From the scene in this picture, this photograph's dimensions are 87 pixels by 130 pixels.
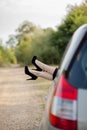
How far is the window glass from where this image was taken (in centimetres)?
344

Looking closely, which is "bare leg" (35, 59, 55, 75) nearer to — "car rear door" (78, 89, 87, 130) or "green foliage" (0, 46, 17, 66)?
"car rear door" (78, 89, 87, 130)

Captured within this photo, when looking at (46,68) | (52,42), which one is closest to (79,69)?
(46,68)

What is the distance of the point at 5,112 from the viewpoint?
1101cm

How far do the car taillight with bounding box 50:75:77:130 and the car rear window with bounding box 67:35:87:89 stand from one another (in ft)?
0.16

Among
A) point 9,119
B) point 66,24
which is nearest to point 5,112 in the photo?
point 9,119

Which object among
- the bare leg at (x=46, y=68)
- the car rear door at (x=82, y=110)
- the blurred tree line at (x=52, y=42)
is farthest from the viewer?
the blurred tree line at (x=52, y=42)

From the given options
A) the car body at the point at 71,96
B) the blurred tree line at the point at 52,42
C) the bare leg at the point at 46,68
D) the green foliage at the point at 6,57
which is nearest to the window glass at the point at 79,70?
the car body at the point at 71,96

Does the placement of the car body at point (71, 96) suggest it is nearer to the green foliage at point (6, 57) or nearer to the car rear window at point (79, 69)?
the car rear window at point (79, 69)

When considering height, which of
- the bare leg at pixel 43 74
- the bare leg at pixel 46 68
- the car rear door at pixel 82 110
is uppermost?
the car rear door at pixel 82 110

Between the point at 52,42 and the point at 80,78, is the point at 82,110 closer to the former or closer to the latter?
the point at 80,78

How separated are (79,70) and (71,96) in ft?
0.69

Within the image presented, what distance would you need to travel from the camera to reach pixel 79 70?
3.49 metres

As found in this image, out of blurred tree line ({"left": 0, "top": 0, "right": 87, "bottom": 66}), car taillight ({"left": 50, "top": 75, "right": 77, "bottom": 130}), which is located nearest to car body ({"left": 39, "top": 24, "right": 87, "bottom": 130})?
car taillight ({"left": 50, "top": 75, "right": 77, "bottom": 130})

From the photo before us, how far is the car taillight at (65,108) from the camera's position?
3.41 meters
